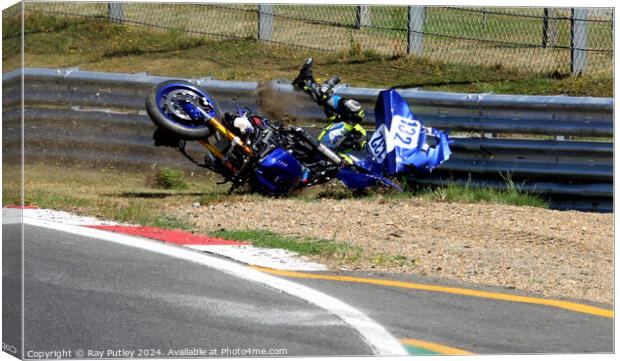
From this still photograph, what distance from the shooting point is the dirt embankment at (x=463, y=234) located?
9.13m

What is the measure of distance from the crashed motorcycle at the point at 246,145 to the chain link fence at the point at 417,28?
1.92 feet

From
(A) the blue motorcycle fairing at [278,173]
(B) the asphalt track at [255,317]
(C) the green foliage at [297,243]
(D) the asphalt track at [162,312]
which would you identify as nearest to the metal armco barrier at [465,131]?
(A) the blue motorcycle fairing at [278,173]

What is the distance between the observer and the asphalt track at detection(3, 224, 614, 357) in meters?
8.12

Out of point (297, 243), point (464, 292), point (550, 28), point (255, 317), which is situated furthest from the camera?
point (550, 28)

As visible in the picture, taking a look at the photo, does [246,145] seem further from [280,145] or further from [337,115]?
[337,115]

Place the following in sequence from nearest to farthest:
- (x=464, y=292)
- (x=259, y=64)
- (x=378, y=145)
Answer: (x=464, y=292), (x=378, y=145), (x=259, y=64)

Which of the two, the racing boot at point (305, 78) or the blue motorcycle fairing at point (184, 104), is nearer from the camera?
the blue motorcycle fairing at point (184, 104)

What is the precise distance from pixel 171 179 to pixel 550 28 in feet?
10.7

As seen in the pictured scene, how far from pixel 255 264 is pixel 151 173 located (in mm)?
3422

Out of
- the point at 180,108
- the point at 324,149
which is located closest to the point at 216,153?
the point at 180,108

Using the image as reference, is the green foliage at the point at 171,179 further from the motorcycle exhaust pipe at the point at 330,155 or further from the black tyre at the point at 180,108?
the motorcycle exhaust pipe at the point at 330,155

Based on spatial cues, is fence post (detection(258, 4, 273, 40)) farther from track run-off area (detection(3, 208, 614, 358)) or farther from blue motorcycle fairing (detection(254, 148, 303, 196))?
track run-off area (detection(3, 208, 614, 358))

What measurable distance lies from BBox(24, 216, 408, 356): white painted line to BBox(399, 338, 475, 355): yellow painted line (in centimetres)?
6

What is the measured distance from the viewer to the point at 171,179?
482 inches
